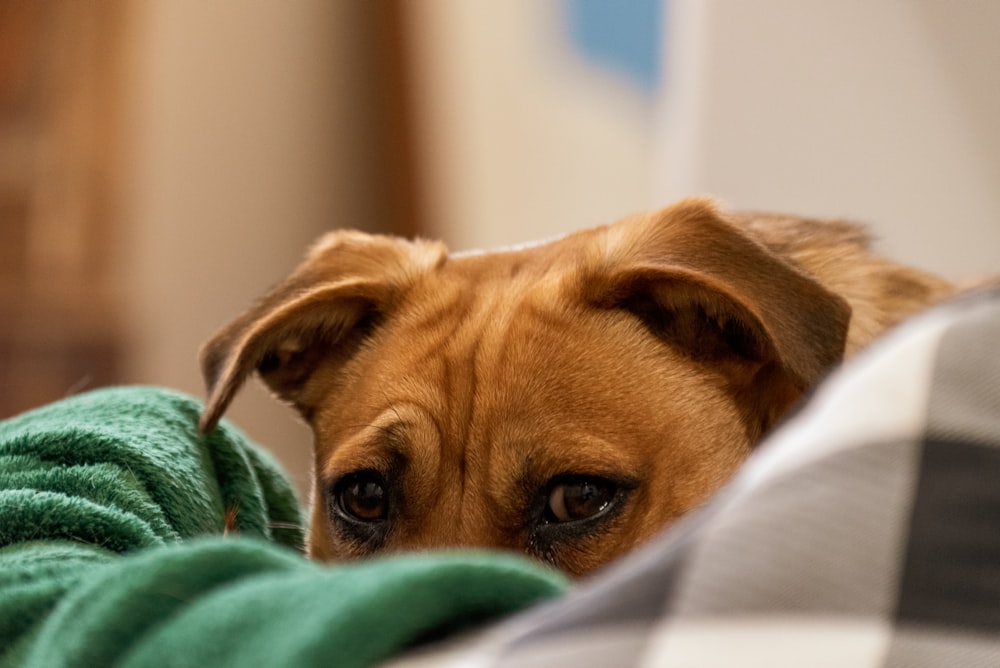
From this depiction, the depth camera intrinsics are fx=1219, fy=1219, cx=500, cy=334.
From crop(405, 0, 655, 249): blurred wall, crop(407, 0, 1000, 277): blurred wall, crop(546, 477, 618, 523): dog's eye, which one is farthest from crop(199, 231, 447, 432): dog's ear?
crop(405, 0, 655, 249): blurred wall

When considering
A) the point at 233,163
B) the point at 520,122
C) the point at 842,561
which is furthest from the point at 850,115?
the point at 233,163

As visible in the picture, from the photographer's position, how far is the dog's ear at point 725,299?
144cm

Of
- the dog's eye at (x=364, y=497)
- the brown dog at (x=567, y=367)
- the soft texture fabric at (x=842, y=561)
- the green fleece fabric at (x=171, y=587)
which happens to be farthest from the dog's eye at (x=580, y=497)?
the soft texture fabric at (x=842, y=561)

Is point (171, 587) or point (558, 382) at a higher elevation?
point (171, 587)

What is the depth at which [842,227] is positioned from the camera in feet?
6.41

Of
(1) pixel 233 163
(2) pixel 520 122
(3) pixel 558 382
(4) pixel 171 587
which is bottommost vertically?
(1) pixel 233 163

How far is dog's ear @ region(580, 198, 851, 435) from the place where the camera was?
1.44 metres

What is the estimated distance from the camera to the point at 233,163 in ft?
19.4

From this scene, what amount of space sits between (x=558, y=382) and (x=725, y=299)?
0.76ft

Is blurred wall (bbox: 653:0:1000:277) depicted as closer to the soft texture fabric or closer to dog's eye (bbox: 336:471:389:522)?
dog's eye (bbox: 336:471:389:522)

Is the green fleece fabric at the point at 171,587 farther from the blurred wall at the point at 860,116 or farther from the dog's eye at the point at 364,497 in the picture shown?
the blurred wall at the point at 860,116

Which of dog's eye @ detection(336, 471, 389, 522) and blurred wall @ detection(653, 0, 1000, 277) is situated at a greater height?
blurred wall @ detection(653, 0, 1000, 277)

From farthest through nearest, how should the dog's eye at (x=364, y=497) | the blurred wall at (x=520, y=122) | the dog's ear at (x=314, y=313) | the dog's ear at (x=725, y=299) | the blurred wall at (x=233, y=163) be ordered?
the blurred wall at (x=520, y=122) < the blurred wall at (x=233, y=163) < the dog's ear at (x=314, y=313) < the dog's eye at (x=364, y=497) < the dog's ear at (x=725, y=299)

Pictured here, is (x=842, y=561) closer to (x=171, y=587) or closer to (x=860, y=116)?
(x=171, y=587)
